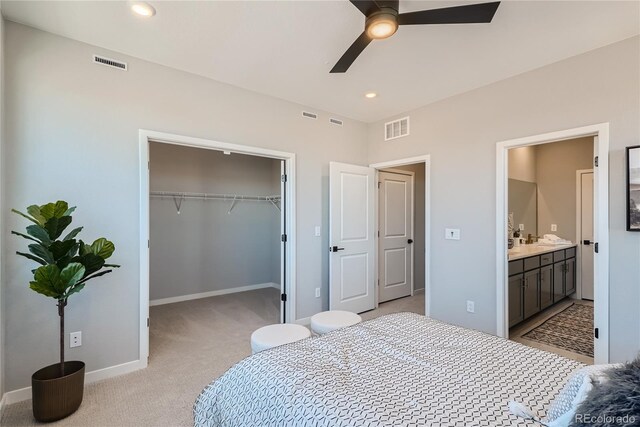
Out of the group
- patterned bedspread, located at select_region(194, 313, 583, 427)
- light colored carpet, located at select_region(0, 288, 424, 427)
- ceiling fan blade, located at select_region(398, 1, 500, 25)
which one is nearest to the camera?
patterned bedspread, located at select_region(194, 313, 583, 427)

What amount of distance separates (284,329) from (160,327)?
2.21 metres

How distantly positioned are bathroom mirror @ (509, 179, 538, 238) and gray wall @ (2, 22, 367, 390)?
14.4 feet

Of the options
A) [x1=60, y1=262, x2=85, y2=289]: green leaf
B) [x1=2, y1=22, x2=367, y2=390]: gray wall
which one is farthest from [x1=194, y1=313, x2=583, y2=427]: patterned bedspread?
[x1=2, y1=22, x2=367, y2=390]: gray wall

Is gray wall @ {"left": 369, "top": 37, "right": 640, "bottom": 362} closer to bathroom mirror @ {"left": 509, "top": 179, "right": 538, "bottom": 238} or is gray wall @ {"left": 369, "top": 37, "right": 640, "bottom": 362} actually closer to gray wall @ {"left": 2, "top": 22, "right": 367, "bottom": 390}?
bathroom mirror @ {"left": 509, "top": 179, "right": 538, "bottom": 238}

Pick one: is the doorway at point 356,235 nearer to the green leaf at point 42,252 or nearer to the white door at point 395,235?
the white door at point 395,235

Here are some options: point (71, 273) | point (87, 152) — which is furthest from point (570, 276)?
point (87, 152)

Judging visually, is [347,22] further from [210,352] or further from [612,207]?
[210,352]

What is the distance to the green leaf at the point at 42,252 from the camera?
6.62 ft

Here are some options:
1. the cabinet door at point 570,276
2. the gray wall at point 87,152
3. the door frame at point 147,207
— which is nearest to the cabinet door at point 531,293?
the cabinet door at point 570,276

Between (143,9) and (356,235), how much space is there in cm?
329

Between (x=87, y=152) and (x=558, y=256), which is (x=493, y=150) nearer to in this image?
(x=558, y=256)

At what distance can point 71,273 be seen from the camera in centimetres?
200

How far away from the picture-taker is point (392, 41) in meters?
2.43

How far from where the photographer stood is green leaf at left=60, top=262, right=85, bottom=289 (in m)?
1.99
